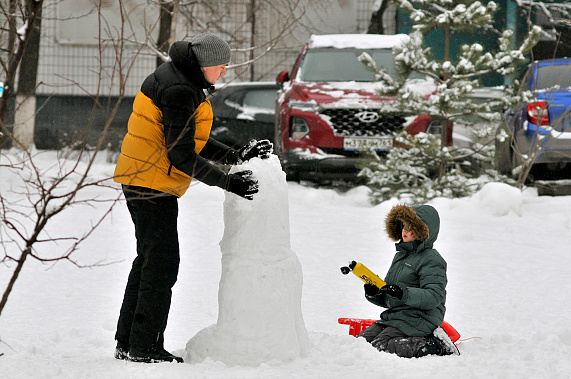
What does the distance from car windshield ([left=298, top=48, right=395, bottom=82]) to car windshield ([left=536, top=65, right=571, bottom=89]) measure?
1.82 meters

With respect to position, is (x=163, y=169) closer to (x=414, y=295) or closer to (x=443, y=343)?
A: (x=414, y=295)

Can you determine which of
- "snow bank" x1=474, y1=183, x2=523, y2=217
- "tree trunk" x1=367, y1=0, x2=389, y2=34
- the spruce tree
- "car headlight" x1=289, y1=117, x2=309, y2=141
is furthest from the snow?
"tree trunk" x1=367, y1=0, x2=389, y2=34

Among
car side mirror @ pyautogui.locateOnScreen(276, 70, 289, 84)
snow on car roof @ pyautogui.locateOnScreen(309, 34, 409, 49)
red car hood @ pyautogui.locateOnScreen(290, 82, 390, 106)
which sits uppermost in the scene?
snow on car roof @ pyautogui.locateOnScreen(309, 34, 409, 49)

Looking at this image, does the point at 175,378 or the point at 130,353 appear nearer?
the point at 175,378

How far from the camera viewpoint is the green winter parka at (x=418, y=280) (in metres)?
3.78

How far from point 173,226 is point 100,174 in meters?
8.11

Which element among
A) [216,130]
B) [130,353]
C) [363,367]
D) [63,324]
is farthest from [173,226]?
[216,130]

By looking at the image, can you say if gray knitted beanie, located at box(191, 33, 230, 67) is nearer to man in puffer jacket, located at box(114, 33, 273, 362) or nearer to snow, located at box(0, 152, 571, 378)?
man in puffer jacket, located at box(114, 33, 273, 362)

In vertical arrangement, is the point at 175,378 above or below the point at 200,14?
below

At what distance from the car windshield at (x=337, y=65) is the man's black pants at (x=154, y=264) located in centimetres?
671

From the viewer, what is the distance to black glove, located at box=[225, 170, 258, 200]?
11.1ft

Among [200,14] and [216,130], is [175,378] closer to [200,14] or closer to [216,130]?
[216,130]

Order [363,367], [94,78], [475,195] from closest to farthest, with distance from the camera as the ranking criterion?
[363,367] → [475,195] → [94,78]

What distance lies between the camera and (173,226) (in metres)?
3.45
